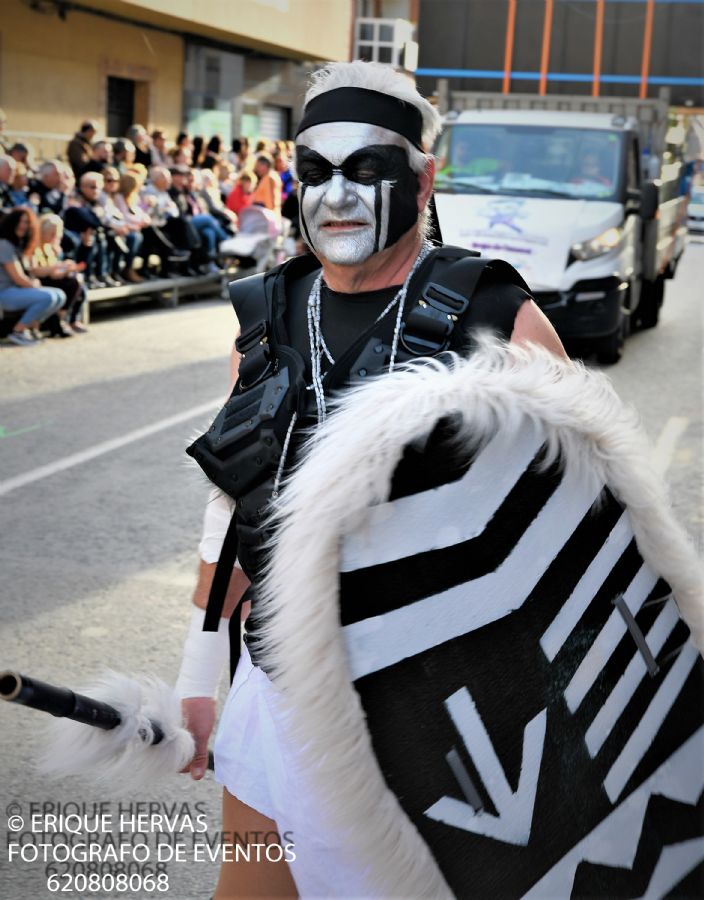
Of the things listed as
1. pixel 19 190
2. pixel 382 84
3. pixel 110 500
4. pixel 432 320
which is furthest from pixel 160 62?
pixel 432 320

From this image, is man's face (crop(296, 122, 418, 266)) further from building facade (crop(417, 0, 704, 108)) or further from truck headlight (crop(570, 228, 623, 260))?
building facade (crop(417, 0, 704, 108))

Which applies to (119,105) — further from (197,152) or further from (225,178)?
(225,178)

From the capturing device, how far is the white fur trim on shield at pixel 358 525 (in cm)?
176

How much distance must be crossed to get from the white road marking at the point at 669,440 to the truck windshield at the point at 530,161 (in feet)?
11.5

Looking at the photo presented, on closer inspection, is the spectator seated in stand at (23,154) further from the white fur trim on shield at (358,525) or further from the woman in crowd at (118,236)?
the white fur trim on shield at (358,525)

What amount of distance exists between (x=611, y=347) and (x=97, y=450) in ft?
18.5

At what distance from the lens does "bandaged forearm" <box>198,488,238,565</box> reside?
242cm

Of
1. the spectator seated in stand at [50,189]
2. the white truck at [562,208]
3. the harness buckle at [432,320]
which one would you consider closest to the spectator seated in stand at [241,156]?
the spectator seated in stand at [50,189]

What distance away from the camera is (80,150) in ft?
49.7

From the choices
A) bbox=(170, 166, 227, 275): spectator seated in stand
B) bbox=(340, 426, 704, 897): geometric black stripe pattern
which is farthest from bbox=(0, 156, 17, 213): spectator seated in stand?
bbox=(340, 426, 704, 897): geometric black stripe pattern

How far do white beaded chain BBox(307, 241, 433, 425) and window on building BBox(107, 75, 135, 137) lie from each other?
931 inches

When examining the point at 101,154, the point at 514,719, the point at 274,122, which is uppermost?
the point at 274,122

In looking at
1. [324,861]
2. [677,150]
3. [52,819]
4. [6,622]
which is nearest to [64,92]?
[677,150]

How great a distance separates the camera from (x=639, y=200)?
1256 centimetres
